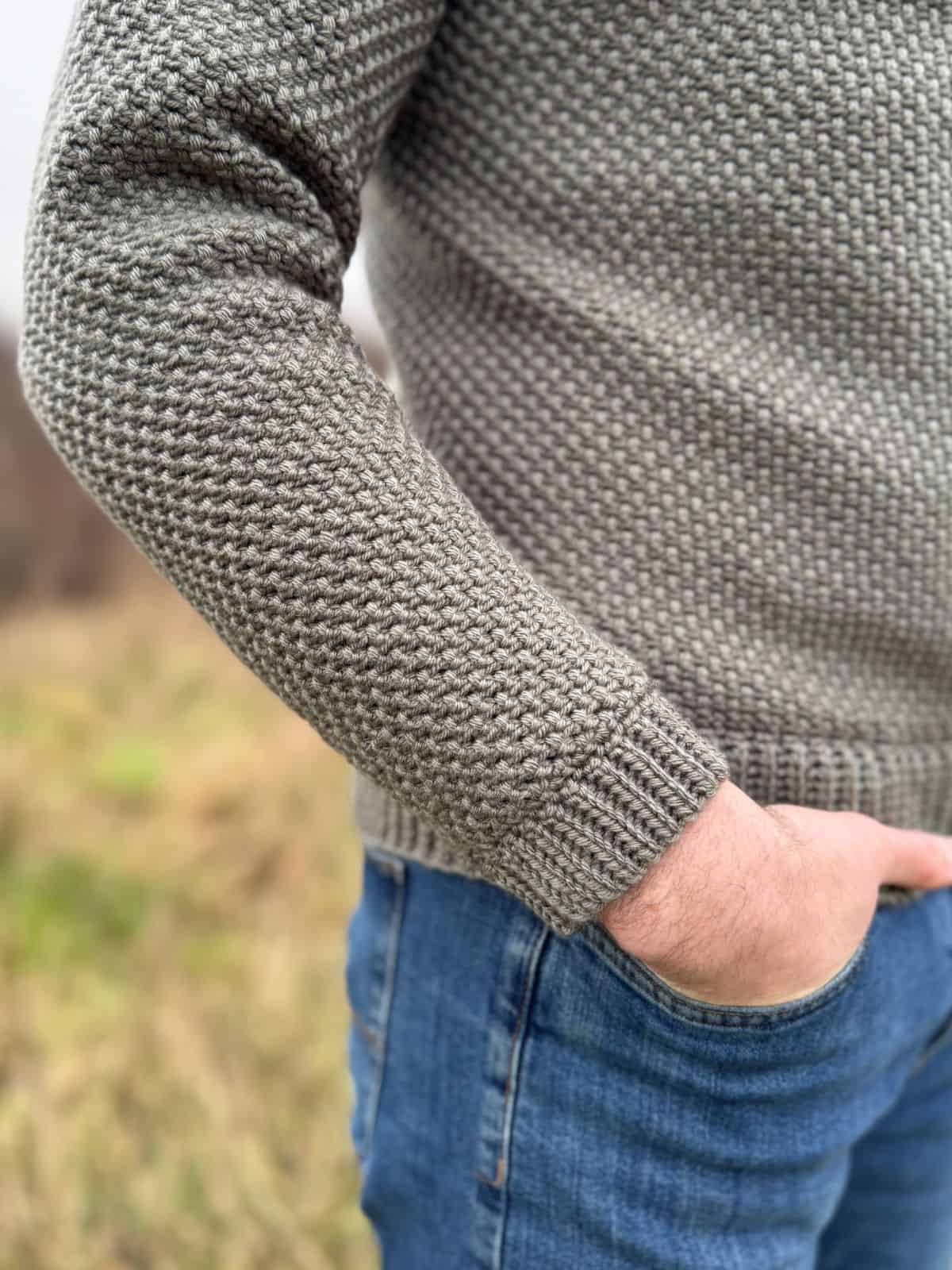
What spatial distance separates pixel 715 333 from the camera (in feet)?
2.56

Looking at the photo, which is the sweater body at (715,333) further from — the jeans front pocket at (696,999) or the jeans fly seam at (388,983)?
the jeans fly seam at (388,983)

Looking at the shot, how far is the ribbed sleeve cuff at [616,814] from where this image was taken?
660 millimetres

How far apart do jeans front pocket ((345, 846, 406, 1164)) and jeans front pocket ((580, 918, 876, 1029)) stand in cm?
22

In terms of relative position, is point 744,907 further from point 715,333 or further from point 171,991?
point 171,991

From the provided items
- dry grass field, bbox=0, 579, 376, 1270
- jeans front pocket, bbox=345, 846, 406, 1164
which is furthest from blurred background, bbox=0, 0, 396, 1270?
jeans front pocket, bbox=345, 846, 406, 1164

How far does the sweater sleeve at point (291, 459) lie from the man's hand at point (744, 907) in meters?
0.02

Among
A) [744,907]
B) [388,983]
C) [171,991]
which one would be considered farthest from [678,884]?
[171,991]

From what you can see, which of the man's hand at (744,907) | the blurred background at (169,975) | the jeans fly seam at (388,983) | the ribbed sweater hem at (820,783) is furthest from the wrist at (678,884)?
the blurred background at (169,975)

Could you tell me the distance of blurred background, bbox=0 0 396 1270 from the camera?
6.09 ft

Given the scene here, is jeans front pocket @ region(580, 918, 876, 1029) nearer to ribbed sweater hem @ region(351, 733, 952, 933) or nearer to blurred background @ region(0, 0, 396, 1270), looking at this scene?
ribbed sweater hem @ region(351, 733, 952, 933)

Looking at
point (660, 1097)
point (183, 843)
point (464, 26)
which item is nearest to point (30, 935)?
point (183, 843)

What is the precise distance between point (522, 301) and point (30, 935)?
7.65 ft

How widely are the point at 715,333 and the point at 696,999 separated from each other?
1.65 feet

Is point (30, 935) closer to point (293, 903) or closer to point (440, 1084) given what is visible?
point (293, 903)
